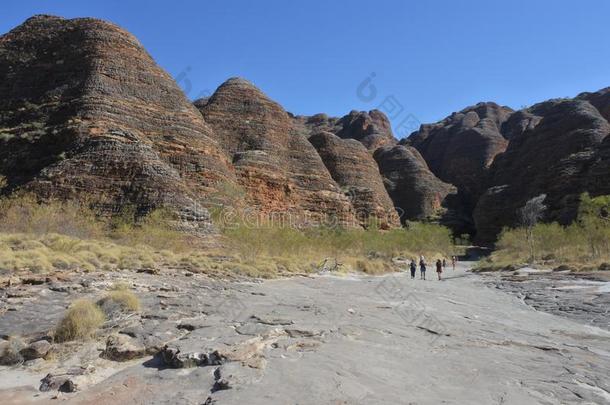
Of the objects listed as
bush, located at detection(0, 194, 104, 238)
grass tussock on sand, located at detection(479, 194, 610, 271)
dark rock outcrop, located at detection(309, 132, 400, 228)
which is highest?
dark rock outcrop, located at detection(309, 132, 400, 228)

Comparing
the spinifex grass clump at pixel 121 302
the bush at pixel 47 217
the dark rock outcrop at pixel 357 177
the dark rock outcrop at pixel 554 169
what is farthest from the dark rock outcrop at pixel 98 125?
the dark rock outcrop at pixel 554 169

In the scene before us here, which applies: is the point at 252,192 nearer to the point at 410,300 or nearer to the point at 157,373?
the point at 410,300

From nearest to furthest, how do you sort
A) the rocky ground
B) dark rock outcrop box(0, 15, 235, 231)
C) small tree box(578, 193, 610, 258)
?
the rocky ground < dark rock outcrop box(0, 15, 235, 231) < small tree box(578, 193, 610, 258)

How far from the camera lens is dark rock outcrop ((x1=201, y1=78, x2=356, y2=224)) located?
48438 mm

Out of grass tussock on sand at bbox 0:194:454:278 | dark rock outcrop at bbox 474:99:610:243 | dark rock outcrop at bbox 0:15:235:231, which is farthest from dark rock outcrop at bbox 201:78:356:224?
dark rock outcrop at bbox 474:99:610:243

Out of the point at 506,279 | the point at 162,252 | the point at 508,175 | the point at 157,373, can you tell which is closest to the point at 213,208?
the point at 162,252

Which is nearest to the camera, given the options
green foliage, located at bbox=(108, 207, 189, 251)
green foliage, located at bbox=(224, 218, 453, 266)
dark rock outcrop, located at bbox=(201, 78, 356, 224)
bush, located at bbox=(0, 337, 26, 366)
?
bush, located at bbox=(0, 337, 26, 366)

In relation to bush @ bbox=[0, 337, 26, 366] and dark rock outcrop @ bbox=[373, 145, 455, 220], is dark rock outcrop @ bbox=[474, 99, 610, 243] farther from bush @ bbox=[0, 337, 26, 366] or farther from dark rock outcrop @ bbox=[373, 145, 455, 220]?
bush @ bbox=[0, 337, 26, 366]

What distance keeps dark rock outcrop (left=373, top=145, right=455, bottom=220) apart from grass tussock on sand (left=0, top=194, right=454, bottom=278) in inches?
2065

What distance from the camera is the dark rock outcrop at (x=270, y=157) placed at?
48438 mm

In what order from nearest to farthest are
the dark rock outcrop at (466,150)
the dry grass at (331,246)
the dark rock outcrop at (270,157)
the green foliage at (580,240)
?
the dry grass at (331,246)
the green foliage at (580,240)
the dark rock outcrop at (270,157)
the dark rock outcrop at (466,150)

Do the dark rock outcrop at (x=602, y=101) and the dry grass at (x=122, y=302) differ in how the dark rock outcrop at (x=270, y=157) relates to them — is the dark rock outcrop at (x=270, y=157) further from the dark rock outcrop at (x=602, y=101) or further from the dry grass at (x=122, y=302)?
the dark rock outcrop at (x=602, y=101)

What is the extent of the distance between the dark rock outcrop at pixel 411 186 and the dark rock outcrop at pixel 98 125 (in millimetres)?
58015

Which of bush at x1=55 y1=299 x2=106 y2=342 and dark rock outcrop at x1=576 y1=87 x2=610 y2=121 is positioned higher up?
dark rock outcrop at x1=576 y1=87 x2=610 y2=121
